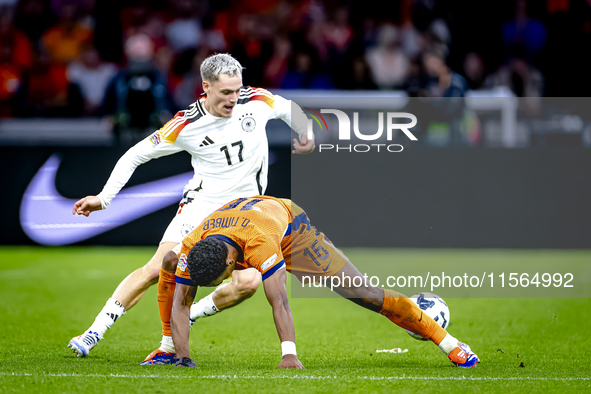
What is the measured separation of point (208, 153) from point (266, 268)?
1482 mm

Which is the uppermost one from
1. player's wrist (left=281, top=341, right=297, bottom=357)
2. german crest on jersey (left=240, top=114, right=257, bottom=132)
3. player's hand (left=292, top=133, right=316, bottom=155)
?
german crest on jersey (left=240, top=114, right=257, bottom=132)

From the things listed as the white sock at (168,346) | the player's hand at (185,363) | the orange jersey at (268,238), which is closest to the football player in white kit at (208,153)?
the white sock at (168,346)

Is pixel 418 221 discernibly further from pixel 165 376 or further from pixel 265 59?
pixel 165 376

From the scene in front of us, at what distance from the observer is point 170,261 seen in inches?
225

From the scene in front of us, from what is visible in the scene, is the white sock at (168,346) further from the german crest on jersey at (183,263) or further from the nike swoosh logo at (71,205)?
the nike swoosh logo at (71,205)

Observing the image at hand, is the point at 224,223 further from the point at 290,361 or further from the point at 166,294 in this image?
the point at 290,361

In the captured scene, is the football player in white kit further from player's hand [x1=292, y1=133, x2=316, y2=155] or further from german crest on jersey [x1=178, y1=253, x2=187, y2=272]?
german crest on jersey [x1=178, y1=253, x2=187, y2=272]

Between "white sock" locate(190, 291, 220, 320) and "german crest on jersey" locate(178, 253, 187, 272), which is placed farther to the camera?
"white sock" locate(190, 291, 220, 320)

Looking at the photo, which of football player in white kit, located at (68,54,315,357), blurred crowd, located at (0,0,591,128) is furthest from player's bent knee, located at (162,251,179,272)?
blurred crowd, located at (0,0,591,128)

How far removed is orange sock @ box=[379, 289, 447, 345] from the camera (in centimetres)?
550

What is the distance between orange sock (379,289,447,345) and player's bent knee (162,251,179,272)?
1463mm

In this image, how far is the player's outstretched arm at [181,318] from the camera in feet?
17.4

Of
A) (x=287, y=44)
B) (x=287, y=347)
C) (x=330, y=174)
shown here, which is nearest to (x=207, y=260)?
(x=287, y=347)

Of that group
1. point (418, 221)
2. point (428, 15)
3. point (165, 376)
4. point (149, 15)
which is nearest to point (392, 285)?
point (418, 221)
